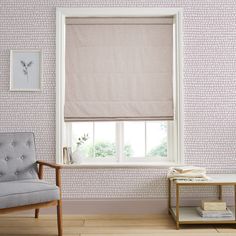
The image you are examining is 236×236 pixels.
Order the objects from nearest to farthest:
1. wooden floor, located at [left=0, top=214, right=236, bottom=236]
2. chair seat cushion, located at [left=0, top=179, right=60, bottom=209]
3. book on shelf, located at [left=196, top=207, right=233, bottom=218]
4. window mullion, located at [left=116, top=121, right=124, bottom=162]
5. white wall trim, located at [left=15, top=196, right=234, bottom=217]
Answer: chair seat cushion, located at [left=0, top=179, right=60, bottom=209] → wooden floor, located at [left=0, top=214, right=236, bottom=236] → book on shelf, located at [left=196, top=207, right=233, bottom=218] → white wall trim, located at [left=15, top=196, right=234, bottom=217] → window mullion, located at [left=116, top=121, right=124, bottom=162]

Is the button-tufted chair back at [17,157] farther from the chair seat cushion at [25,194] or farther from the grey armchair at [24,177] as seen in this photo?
the chair seat cushion at [25,194]

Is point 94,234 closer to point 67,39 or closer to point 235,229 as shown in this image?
point 235,229

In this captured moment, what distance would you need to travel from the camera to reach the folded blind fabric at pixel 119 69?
3787 mm

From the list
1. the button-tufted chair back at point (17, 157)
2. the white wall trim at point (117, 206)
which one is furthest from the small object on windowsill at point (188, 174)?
the button-tufted chair back at point (17, 157)

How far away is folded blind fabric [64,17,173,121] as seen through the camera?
379cm

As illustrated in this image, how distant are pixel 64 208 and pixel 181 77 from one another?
5.79 feet

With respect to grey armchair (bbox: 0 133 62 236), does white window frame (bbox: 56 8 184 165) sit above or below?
above

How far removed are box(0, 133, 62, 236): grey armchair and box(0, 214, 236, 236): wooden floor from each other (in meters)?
0.21

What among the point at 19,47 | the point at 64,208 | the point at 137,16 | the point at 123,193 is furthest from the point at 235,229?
the point at 19,47

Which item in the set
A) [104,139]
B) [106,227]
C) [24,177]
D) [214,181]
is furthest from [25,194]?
[214,181]

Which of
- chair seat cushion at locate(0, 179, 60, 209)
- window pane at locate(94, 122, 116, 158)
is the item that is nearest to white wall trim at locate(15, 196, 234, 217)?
window pane at locate(94, 122, 116, 158)

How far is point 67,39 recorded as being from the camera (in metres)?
3.81

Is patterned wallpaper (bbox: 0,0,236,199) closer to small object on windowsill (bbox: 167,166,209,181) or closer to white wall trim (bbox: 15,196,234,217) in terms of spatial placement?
white wall trim (bbox: 15,196,234,217)

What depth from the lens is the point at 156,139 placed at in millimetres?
3975
